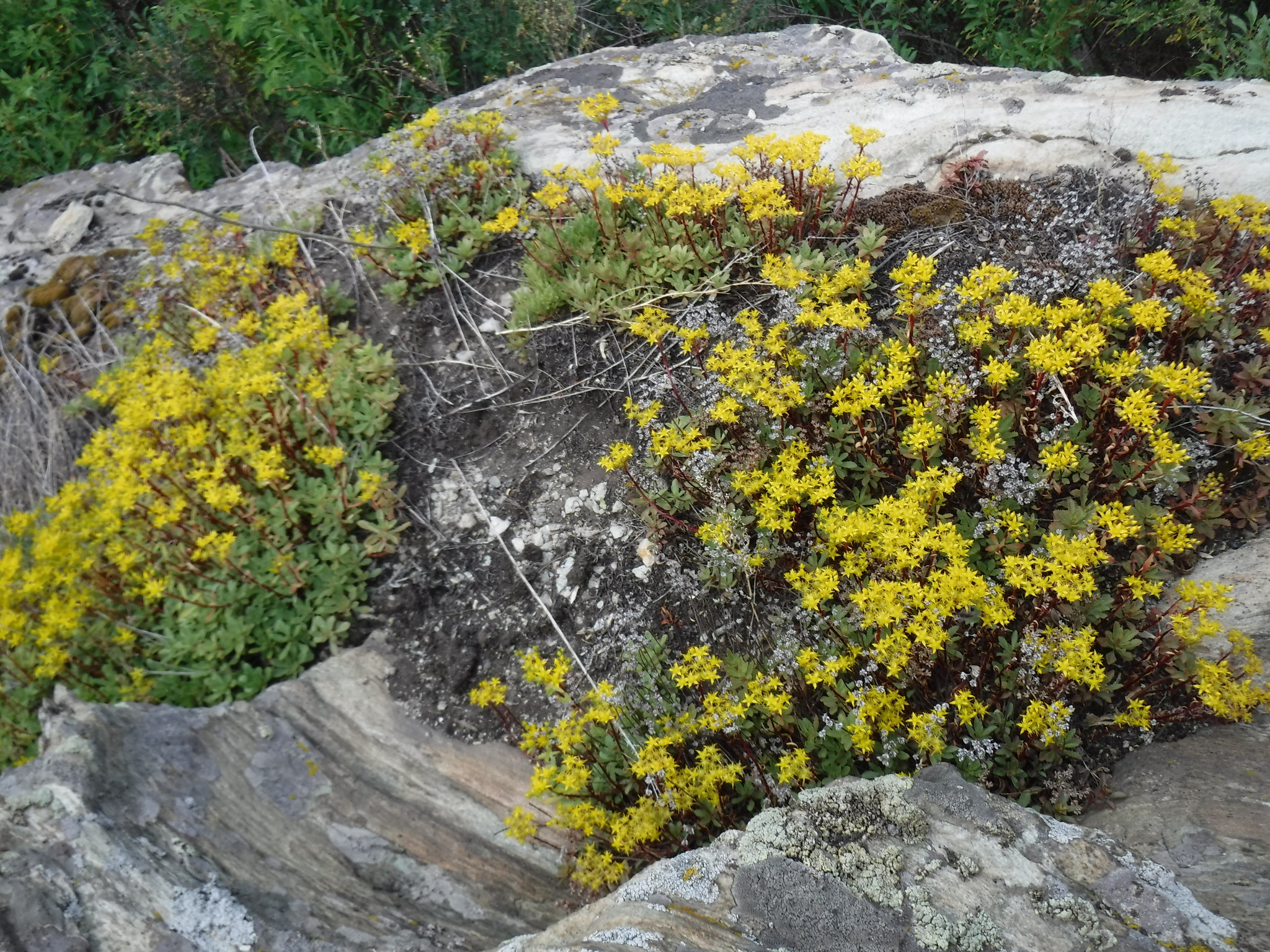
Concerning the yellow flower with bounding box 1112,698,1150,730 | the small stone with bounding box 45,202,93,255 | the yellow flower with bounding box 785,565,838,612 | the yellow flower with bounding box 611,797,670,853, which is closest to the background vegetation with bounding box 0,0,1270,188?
the small stone with bounding box 45,202,93,255

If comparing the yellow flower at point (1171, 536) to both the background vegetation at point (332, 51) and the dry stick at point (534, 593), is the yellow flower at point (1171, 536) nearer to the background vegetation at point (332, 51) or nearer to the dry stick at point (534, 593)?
the dry stick at point (534, 593)

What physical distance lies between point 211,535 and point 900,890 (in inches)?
149

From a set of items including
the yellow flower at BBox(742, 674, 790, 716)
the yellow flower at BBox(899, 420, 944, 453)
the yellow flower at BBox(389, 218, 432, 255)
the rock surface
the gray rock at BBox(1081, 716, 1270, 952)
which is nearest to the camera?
the gray rock at BBox(1081, 716, 1270, 952)

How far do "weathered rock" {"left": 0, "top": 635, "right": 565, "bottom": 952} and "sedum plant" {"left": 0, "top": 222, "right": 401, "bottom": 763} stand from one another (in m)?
0.42

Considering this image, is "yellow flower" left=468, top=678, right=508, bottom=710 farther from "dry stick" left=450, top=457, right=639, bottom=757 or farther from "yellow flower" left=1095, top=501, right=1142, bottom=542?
"yellow flower" left=1095, top=501, right=1142, bottom=542

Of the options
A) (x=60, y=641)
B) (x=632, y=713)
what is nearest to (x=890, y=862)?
(x=632, y=713)

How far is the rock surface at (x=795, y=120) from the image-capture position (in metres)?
4.87

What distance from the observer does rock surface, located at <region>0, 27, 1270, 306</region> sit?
4.87 meters

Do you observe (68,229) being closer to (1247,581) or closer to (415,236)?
(415,236)

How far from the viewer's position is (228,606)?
4621 mm

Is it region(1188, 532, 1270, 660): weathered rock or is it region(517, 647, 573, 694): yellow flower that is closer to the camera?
region(1188, 532, 1270, 660): weathered rock

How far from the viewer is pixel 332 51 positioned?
7.65 meters

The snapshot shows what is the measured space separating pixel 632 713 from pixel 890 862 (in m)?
1.51

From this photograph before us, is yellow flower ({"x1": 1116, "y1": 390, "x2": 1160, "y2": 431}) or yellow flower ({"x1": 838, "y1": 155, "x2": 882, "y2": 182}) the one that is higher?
yellow flower ({"x1": 838, "y1": 155, "x2": 882, "y2": 182})
